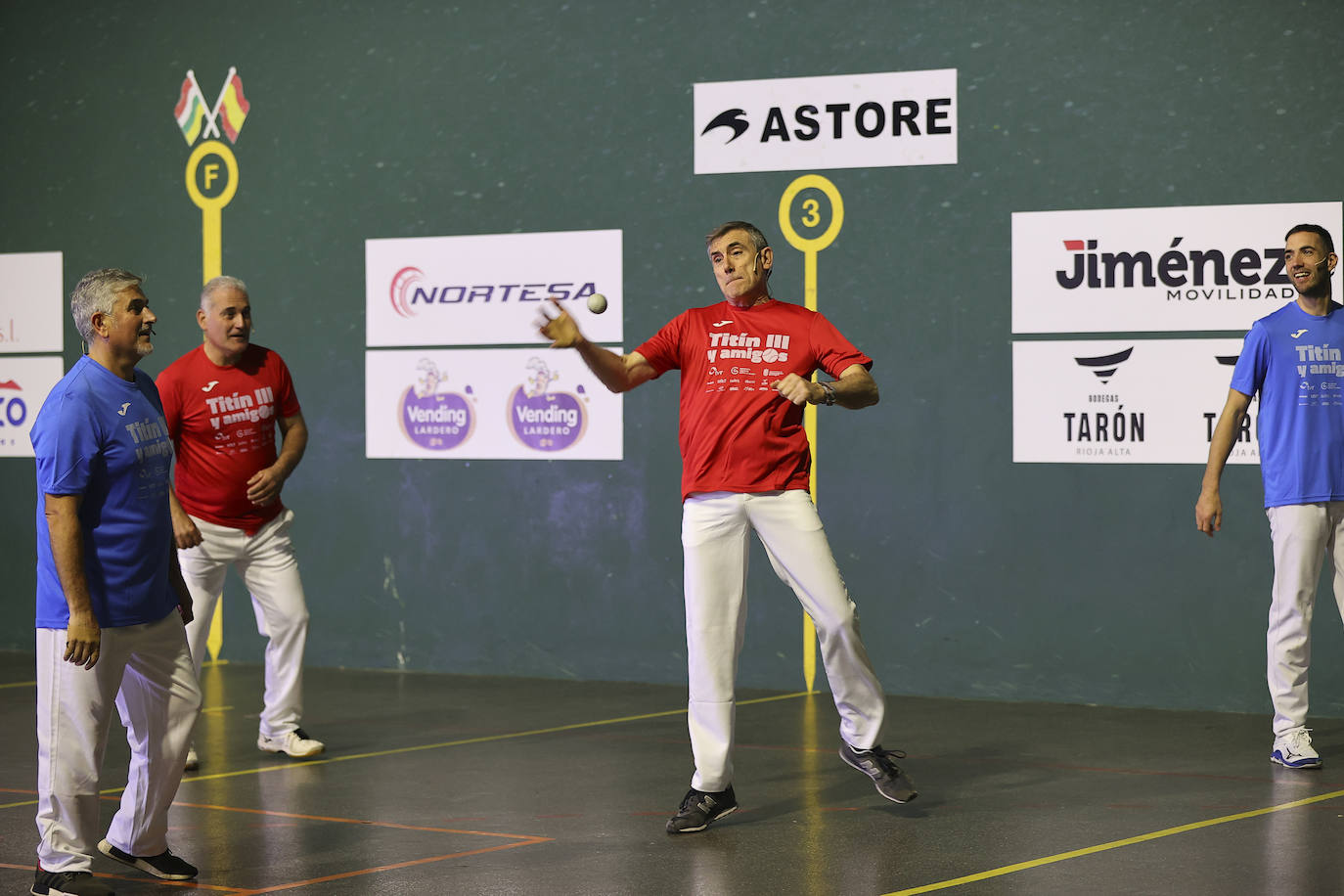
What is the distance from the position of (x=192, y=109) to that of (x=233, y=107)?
0.26 metres

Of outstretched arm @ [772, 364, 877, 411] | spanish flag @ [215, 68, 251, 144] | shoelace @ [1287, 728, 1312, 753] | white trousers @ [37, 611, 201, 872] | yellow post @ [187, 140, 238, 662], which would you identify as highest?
spanish flag @ [215, 68, 251, 144]

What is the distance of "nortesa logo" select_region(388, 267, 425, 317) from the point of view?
9.63 metres

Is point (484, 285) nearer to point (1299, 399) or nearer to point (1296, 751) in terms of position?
point (1299, 399)

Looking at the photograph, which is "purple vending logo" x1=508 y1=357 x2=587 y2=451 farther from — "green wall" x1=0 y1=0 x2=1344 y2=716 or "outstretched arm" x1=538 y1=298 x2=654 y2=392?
"outstretched arm" x1=538 y1=298 x2=654 y2=392

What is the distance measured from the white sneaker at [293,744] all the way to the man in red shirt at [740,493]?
1.93 meters

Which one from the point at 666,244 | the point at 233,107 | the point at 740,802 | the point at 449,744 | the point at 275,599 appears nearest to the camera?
the point at 740,802

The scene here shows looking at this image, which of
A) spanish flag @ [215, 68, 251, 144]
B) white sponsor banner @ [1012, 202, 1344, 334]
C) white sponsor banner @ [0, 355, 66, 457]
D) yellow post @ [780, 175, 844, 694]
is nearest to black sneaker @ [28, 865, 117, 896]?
yellow post @ [780, 175, 844, 694]

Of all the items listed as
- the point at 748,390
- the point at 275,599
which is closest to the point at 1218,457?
the point at 748,390

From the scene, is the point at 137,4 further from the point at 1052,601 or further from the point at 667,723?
the point at 1052,601

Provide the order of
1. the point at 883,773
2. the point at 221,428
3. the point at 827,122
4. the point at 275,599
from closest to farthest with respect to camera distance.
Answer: the point at 883,773
the point at 221,428
the point at 275,599
the point at 827,122

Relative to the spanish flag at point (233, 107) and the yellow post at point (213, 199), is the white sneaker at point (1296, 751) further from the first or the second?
the spanish flag at point (233, 107)

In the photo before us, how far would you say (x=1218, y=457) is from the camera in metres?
6.79

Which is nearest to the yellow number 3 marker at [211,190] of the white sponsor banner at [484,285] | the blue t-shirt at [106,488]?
the white sponsor banner at [484,285]

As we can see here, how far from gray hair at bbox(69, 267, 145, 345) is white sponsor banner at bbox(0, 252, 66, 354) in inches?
226
